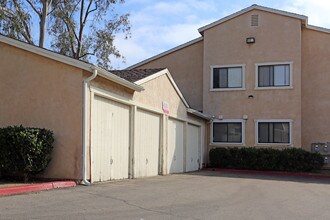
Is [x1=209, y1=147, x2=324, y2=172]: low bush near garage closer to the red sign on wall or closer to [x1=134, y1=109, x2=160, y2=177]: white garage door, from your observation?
the red sign on wall

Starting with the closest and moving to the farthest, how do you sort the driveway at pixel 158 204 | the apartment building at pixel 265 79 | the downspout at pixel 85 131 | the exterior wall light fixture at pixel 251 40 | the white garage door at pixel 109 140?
the driveway at pixel 158 204 < the downspout at pixel 85 131 < the white garage door at pixel 109 140 < the apartment building at pixel 265 79 < the exterior wall light fixture at pixel 251 40

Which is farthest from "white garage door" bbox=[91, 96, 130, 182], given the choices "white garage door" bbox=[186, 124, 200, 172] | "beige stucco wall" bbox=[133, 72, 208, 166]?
"white garage door" bbox=[186, 124, 200, 172]

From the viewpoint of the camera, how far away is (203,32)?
2705 centimetres

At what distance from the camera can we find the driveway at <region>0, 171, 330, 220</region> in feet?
26.1

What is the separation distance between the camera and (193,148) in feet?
76.7

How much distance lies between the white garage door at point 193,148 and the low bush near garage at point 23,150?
1143 cm

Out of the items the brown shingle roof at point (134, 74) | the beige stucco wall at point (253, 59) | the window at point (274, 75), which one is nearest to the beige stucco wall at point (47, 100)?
the brown shingle roof at point (134, 74)

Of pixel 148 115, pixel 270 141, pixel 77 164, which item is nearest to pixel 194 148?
pixel 270 141

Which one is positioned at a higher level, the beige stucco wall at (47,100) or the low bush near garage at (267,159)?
the beige stucco wall at (47,100)

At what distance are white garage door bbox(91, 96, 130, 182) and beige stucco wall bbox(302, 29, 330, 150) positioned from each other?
45.3ft

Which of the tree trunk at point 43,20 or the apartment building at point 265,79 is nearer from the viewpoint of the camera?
the apartment building at point 265,79

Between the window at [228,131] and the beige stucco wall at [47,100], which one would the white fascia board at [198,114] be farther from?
the beige stucco wall at [47,100]

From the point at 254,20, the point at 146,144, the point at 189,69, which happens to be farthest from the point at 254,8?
the point at 146,144

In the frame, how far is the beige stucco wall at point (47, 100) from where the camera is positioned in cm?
1216
